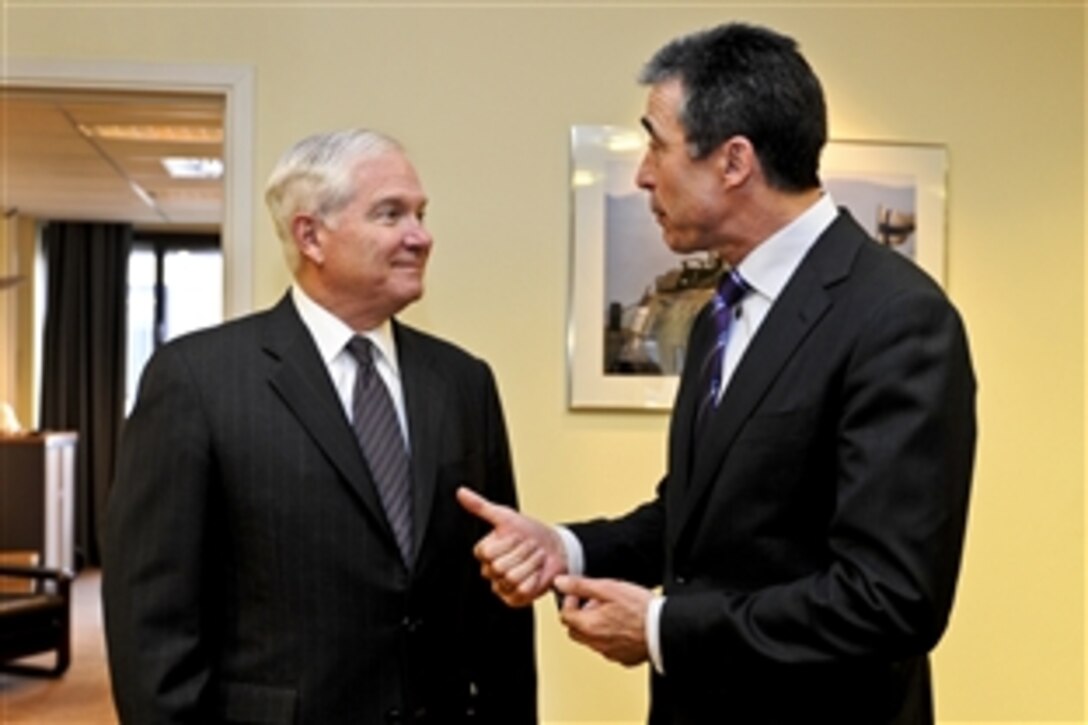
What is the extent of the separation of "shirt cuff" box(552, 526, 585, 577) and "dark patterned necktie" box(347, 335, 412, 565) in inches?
9.4

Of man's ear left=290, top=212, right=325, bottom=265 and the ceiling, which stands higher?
the ceiling

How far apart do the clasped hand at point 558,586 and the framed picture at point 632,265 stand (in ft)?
4.63

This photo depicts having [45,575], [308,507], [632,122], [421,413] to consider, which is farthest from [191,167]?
[308,507]

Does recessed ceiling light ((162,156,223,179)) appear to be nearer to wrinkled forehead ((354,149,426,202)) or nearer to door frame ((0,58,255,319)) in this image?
door frame ((0,58,255,319))

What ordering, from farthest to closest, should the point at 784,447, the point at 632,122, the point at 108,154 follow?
the point at 108,154
the point at 632,122
the point at 784,447

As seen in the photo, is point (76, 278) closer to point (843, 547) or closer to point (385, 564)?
point (385, 564)

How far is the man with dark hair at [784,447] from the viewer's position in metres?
1.34

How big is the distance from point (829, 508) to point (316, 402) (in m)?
0.81

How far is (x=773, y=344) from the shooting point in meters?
1.49

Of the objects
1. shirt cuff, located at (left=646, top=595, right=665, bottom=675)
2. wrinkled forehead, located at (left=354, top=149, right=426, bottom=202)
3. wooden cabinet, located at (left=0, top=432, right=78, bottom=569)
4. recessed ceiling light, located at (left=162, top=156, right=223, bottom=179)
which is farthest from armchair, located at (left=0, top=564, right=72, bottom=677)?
shirt cuff, located at (left=646, top=595, right=665, bottom=675)

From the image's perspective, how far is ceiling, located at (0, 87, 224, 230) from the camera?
330cm

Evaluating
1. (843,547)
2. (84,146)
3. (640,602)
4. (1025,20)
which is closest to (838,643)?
(843,547)

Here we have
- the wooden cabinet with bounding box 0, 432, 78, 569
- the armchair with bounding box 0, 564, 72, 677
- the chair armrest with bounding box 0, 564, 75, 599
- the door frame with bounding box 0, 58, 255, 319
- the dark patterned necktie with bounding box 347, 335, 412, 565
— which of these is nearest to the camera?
the dark patterned necktie with bounding box 347, 335, 412, 565

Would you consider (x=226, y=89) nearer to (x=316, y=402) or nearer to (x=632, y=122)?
(x=632, y=122)
